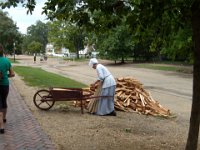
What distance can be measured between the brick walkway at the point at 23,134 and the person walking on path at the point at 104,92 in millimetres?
1904

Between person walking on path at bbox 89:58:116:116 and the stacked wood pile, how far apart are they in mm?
→ 953

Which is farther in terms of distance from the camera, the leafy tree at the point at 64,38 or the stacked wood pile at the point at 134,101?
the leafy tree at the point at 64,38

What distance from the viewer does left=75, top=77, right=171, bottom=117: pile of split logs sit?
43.6ft

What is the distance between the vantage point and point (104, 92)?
1234cm

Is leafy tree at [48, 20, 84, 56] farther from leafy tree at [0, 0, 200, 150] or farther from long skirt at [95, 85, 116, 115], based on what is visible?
leafy tree at [0, 0, 200, 150]

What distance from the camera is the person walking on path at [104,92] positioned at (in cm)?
1226

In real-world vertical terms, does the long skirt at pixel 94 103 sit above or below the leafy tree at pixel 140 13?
below

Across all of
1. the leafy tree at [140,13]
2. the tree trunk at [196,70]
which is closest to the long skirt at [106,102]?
the leafy tree at [140,13]

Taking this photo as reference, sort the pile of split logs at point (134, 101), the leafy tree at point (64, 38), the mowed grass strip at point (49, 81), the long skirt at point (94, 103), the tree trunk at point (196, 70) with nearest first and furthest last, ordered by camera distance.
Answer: the tree trunk at point (196, 70), the long skirt at point (94, 103), the pile of split logs at point (134, 101), the mowed grass strip at point (49, 81), the leafy tree at point (64, 38)

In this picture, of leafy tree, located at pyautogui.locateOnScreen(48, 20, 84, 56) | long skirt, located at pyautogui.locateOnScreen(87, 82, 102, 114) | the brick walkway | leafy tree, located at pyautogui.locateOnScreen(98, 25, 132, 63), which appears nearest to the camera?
the brick walkway

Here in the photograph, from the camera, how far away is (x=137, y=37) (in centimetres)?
760

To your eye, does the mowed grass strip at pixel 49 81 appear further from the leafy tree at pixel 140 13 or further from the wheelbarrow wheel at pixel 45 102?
the leafy tree at pixel 140 13

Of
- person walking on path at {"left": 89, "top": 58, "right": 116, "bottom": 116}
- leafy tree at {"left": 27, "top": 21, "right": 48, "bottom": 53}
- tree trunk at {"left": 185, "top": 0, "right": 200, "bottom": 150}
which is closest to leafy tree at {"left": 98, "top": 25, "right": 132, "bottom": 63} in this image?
person walking on path at {"left": 89, "top": 58, "right": 116, "bottom": 116}

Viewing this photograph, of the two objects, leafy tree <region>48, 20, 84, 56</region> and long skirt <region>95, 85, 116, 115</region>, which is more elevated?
leafy tree <region>48, 20, 84, 56</region>
